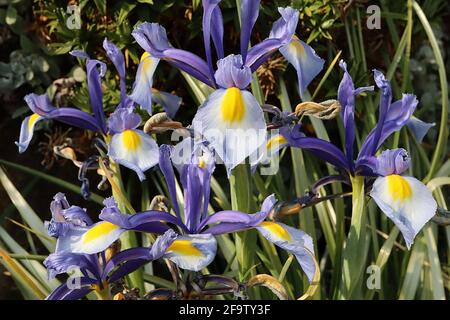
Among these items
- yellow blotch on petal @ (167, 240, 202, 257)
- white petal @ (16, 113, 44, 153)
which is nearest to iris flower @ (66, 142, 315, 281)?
yellow blotch on petal @ (167, 240, 202, 257)

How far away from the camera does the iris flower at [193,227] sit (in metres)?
1.44

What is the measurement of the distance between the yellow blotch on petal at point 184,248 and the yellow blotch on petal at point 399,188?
44cm

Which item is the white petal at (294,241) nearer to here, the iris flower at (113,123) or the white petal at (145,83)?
the iris flower at (113,123)

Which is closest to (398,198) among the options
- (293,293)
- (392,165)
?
(392,165)

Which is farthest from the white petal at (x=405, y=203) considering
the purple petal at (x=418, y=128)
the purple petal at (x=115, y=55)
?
the purple petal at (x=115, y=55)

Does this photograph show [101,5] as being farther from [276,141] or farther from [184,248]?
[184,248]

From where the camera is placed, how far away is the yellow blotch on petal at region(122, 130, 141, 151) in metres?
1.71

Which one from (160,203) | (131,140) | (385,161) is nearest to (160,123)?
(131,140)

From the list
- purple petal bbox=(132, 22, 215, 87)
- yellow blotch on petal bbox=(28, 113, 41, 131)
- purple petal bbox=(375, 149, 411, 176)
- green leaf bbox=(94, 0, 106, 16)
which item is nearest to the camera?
purple petal bbox=(375, 149, 411, 176)

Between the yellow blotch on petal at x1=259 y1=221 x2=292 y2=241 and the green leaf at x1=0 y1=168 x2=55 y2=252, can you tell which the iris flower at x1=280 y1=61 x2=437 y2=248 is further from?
the green leaf at x1=0 y1=168 x2=55 y2=252

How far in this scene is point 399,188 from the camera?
4.99 feet

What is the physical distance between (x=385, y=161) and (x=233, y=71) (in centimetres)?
39
